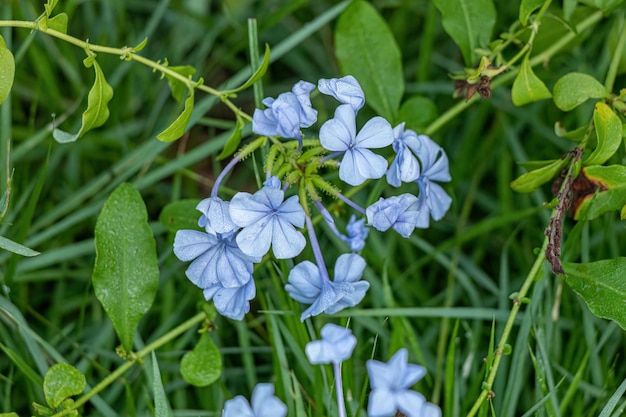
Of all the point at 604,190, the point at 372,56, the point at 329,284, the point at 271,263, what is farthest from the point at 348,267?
the point at 372,56

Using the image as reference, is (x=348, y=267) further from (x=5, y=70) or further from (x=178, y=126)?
(x=5, y=70)

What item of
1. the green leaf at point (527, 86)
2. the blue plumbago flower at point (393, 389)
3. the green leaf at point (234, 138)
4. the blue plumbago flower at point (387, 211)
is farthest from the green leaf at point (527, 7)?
the blue plumbago flower at point (393, 389)

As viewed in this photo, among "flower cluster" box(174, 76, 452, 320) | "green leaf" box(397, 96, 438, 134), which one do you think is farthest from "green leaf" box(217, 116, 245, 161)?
"green leaf" box(397, 96, 438, 134)

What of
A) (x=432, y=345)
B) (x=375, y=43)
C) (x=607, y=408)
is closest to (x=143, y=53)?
(x=375, y=43)

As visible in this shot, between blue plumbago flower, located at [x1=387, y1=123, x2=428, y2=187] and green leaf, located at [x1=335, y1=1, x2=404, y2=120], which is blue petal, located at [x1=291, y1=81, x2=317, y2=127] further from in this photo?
green leaf, located at [x1=335, y1=1, x2=404, y2=120]

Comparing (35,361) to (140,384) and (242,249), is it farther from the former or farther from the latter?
(242,249)

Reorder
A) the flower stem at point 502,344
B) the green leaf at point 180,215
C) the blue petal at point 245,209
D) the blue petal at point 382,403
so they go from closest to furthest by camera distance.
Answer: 1. the blue petal at point 382,403
2. the blue petal at point 245,209
3. the flower stem at point 502,344
4. the green leaf at point 180,215

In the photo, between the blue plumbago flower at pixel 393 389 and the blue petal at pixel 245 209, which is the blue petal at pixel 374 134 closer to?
the blue petal at pixel 245 209
